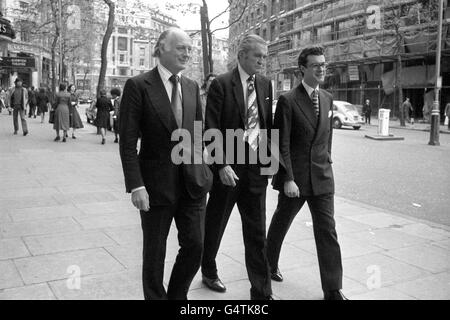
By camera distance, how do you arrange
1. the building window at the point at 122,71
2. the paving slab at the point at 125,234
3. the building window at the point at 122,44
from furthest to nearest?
the building window at the point at 122,71
the building window at the point at 122,44
the paving slab at the point at 125,234

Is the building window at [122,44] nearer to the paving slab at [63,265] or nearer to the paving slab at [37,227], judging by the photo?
the paving slab at [37,227]

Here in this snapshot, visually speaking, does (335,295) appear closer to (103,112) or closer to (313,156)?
(313,156)

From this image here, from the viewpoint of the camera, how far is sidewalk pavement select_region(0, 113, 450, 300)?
3.79m

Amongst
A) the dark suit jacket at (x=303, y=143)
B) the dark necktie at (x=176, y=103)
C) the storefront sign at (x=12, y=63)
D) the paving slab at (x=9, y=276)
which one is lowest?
the paving slab at (x=9, y=276)

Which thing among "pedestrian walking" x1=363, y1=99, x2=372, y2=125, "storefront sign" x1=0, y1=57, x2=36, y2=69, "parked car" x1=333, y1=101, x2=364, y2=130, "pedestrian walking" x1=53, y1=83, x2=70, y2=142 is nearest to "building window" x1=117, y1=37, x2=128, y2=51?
"storefront sign" x1=0, y1=57, x2=36, y2=69

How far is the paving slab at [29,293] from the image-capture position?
351cm

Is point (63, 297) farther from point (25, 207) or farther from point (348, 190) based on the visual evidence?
point (348, 190)

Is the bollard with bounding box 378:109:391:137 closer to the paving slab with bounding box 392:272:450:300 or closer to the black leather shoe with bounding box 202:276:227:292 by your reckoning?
the paving slab with bounding box 392:272:450:300

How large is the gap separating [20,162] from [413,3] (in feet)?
88.9

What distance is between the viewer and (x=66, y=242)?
489 cm

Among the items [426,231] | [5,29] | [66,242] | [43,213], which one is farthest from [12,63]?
[426,231]

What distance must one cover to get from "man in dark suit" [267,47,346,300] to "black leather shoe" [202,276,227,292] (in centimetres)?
74

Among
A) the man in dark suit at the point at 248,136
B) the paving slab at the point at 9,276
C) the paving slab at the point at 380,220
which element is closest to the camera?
the man in dark suit at the point at 248,136

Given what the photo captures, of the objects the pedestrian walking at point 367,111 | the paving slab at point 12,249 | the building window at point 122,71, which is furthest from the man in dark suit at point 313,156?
the building window at point 122,71
